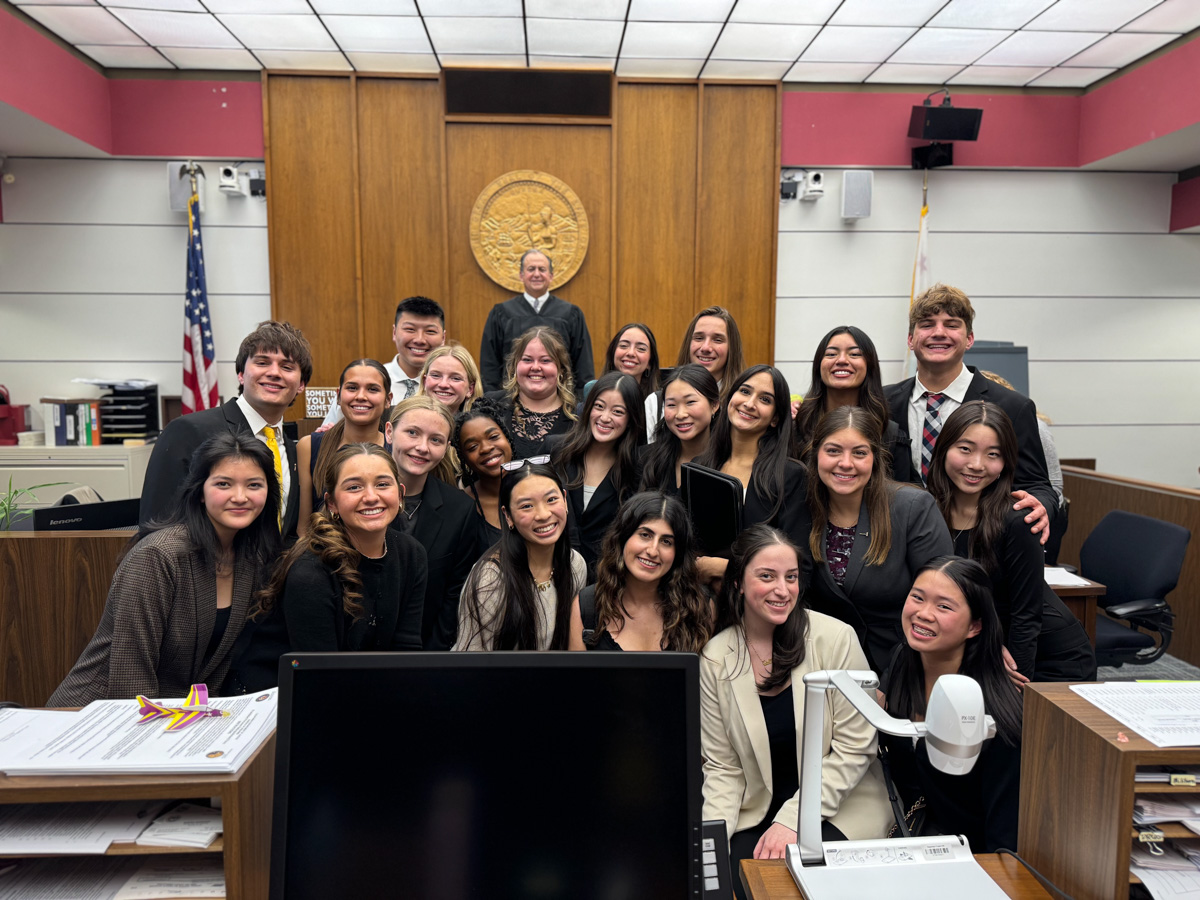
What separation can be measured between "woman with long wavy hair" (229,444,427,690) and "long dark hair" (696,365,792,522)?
45.8 inches

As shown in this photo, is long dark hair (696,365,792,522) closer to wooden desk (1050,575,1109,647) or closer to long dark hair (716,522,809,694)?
long dark hair (716,522,809,694)

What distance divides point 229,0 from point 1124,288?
7.18 m

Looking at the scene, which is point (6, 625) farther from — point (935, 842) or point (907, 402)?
point (907, 402)

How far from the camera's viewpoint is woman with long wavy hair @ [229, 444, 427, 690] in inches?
72.9

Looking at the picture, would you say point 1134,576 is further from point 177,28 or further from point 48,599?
point 177,28

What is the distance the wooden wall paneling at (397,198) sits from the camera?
5.98 m

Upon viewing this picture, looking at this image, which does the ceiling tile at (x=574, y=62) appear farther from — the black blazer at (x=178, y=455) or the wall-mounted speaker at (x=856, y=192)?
the black blazer at (x=178, y=455)

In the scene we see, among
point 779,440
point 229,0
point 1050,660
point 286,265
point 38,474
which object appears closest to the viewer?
point 1050,660

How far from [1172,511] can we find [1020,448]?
2371mm

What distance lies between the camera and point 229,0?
15.6ft

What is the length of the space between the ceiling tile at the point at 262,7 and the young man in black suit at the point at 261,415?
A: 10.4 feet

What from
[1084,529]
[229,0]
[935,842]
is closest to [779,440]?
[935,842]

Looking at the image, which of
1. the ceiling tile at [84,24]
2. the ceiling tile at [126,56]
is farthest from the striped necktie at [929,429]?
the ceiling tile at [126,56]

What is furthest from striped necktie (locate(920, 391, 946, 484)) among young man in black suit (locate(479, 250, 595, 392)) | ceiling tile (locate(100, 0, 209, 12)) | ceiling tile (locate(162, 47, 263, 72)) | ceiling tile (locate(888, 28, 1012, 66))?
ceiling tile (locate(162, 47, 263, 72))
